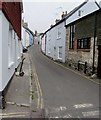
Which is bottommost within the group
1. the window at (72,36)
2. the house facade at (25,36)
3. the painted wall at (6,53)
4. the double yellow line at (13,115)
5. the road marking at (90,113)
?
the road marking at (90,113)

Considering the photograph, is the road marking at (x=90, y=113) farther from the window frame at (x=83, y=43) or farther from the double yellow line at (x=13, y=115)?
the window frame at (x=83, y=43)

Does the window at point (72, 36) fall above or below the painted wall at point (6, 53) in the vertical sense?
above

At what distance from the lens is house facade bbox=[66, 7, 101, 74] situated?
10328mm

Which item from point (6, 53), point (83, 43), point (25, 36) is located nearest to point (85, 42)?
point (83, 43)

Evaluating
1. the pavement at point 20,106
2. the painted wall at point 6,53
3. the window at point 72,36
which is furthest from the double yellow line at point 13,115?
the window at point 72,36

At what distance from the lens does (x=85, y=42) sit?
12016 mm

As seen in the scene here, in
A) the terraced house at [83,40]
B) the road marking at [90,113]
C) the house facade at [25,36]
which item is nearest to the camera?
the road marking at [90,113]

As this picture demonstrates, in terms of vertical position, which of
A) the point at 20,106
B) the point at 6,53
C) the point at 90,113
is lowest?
the point at 90,113

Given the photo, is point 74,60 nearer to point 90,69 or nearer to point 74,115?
point 90,69

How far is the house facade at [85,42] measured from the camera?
10328 mm

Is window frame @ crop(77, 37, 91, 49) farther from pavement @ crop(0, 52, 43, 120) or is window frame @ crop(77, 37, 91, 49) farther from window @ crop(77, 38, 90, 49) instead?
pavement @ crop(0, 52, 43, 120)

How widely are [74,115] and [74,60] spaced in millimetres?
10303

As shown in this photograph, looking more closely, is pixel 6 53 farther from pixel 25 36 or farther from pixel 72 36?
pixel 25 36

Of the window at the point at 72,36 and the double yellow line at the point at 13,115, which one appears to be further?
the window at the point at 72,36
